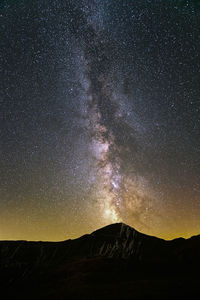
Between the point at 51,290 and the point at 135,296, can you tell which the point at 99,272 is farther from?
the point at 135,296

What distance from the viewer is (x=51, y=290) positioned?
4019 centimetres

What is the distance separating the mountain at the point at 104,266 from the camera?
35.3 m

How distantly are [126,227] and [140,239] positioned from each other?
10360mm

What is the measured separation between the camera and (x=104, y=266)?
174 ft

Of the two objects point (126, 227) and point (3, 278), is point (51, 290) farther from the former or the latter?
point (126, 227)

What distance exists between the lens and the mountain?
1389 inches

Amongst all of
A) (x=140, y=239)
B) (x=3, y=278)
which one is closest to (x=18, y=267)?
(x=3, y=278)

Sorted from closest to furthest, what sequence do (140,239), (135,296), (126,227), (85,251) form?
(135,296)
(85,251)
(140,239)
(126,227)

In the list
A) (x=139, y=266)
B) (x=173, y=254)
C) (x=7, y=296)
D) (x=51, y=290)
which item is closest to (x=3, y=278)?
(x=7, y=296)

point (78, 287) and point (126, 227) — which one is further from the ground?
point (126, 227)

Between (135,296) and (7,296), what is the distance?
2524 cm

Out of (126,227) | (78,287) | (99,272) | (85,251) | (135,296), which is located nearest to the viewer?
(135,296)

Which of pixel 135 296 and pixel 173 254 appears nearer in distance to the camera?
pixel 135 296

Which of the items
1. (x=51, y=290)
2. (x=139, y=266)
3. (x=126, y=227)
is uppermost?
(x=126, y=227)
